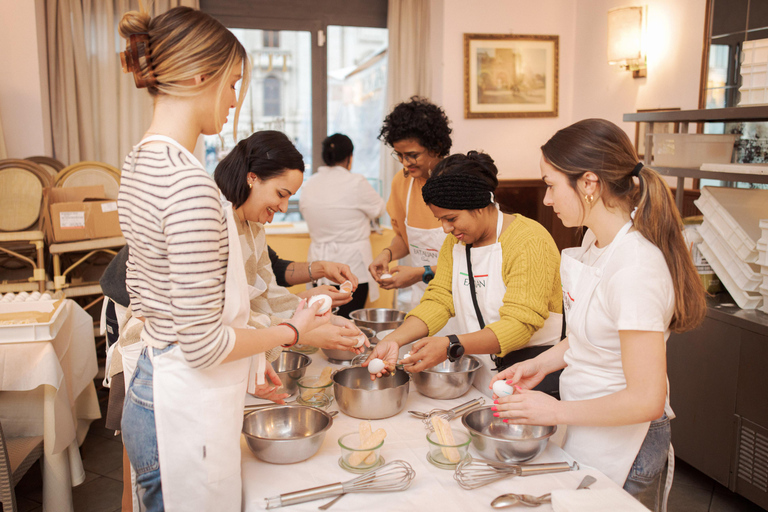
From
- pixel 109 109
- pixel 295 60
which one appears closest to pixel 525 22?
pixel 295 60

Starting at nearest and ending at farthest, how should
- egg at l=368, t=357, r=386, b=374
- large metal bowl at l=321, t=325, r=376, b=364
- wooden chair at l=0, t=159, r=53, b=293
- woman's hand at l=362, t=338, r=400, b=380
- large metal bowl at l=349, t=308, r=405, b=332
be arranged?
egg at l=368, t=357, r=386, b=374
woman's hand at l=362, t=338, r=400, b=380
large metal bowl at l=321, t=325, r=376, b=364
large metal bowl at l=349, t=308, r=405, b=332
wooden chair at l=0, t=159, r=53, b=293

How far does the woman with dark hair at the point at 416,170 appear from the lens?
2.72 m

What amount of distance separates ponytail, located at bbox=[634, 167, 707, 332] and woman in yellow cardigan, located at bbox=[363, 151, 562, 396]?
577 millimetres

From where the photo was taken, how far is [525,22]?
5.47m

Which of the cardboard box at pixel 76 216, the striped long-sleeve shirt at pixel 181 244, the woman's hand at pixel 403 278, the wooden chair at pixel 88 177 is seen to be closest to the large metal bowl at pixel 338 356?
the woman's hand at pixel 403 278

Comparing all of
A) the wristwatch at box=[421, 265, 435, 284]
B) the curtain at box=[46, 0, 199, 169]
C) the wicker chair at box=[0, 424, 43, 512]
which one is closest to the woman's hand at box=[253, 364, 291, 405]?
the wicker chair at box=[0, 424, 43, 512]

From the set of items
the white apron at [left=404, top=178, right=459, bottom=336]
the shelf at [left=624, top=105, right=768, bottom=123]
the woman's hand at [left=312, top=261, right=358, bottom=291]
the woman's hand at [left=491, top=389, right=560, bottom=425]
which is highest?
the shelf at [left=624, top=105, right=768, bottom=123]

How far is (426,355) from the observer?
175 centimetres

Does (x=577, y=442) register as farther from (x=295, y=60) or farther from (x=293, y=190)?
(x=295, y=60)

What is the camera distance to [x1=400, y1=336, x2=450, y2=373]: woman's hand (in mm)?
1751

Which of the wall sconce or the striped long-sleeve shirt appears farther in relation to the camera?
the wall sconce

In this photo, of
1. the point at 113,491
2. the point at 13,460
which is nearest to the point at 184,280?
the point at 13,460

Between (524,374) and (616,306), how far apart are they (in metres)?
0.40

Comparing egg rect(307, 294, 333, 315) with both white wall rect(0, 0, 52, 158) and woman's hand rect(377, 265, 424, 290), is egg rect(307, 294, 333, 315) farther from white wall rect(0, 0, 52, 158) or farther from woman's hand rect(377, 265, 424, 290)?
white wall rect(0, 0, 52, 158)
